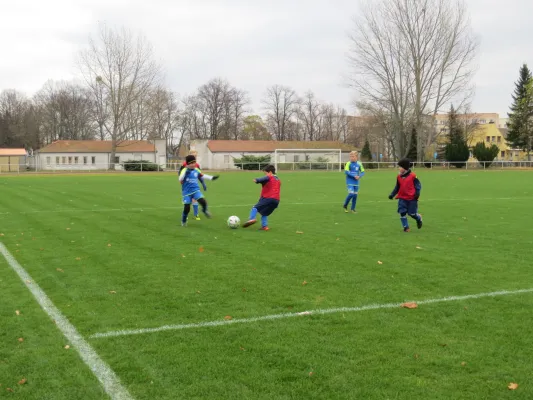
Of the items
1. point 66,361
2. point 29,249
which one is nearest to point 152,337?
point 66,361

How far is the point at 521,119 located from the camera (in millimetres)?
70875

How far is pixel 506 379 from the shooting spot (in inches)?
143

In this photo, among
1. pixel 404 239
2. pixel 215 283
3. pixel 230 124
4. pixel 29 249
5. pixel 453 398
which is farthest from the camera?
pixel 230 124

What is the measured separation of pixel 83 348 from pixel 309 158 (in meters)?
66.1

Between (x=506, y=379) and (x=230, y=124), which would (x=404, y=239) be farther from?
(x=230, y=124)

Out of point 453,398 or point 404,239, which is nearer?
point 453,398

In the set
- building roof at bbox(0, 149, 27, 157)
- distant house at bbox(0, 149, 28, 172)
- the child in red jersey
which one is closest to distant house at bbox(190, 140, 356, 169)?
distant house at bbox(0, 149, 28, 172)

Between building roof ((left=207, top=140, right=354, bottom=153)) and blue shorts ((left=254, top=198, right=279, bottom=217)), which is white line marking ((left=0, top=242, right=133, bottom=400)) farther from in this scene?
building roof ((left=207, top=140, right=354, bottom=153))

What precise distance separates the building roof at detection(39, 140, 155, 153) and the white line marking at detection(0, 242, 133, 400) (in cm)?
6979

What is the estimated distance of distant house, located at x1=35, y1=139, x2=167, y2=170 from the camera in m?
75.1

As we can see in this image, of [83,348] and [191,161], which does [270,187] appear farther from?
[83,348]

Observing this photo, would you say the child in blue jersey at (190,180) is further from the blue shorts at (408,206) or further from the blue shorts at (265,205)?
the blue shorts at (408,206)

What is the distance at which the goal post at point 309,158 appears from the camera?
5622 cm

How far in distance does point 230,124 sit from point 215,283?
289ft
